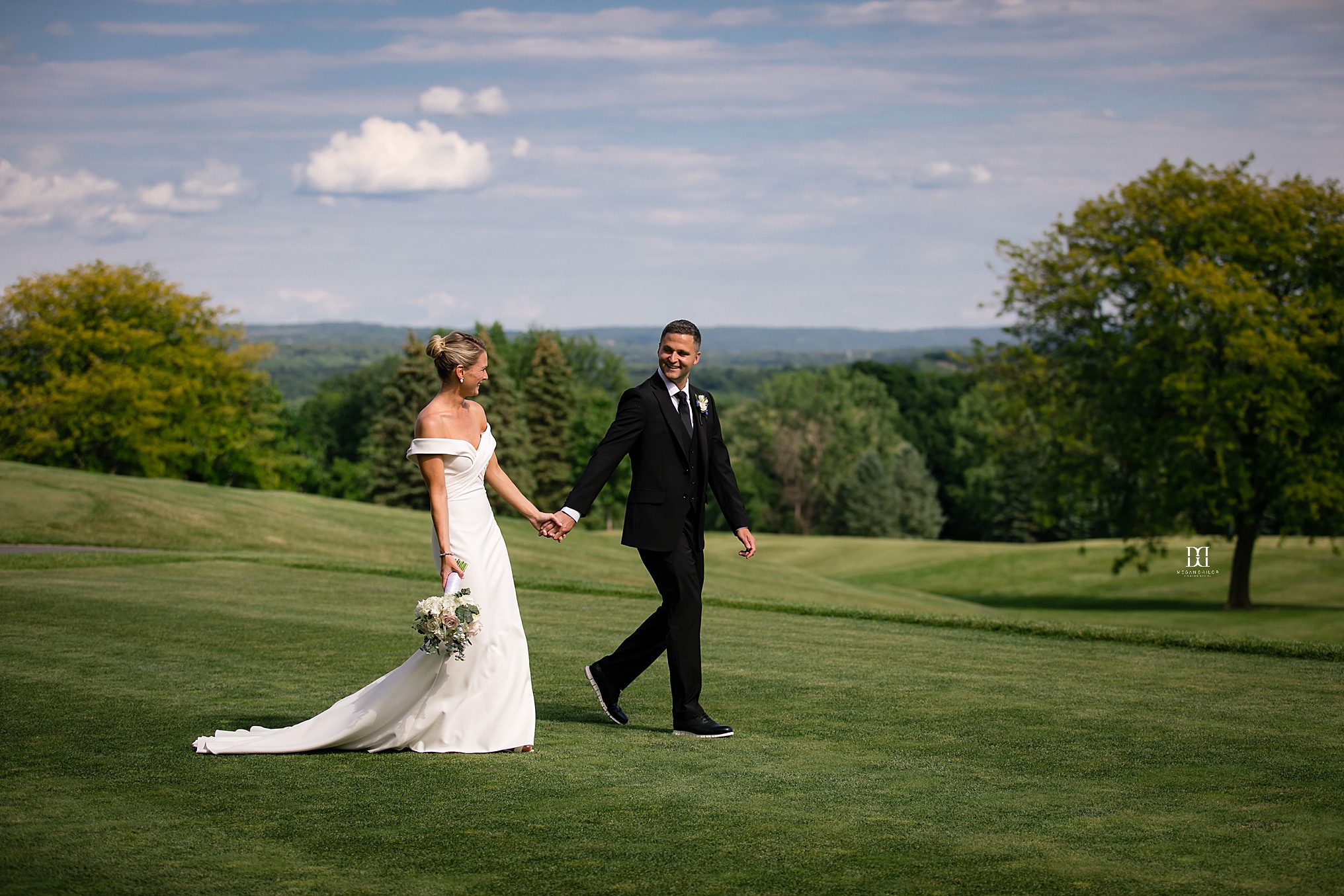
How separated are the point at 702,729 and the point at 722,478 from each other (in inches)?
66.6

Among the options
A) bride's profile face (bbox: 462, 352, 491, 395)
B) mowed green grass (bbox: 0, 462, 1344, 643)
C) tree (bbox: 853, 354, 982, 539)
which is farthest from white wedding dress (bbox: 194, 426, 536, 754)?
tree (bbox: 853, 354, 982, 539)

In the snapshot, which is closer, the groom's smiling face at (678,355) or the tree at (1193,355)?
the groom's smiling face at (678,355)

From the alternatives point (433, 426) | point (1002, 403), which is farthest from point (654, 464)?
point (1002, 403)

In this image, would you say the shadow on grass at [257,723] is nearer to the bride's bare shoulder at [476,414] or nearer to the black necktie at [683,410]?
the bride's bare shoulder at [476,414]

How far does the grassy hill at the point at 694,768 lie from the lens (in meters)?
4.78

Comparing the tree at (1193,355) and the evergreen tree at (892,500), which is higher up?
the tree at (1193,355)

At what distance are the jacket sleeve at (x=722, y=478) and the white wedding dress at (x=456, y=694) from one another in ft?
5.21

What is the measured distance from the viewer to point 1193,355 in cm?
3188

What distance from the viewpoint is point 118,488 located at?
29.3m

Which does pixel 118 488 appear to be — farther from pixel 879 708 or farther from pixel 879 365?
pixel 879 365

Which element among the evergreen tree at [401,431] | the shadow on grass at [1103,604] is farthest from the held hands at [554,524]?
the evergreen tree at [401,431]

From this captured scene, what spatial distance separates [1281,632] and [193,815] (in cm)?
3010

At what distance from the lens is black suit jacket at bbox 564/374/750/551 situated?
7.61 m

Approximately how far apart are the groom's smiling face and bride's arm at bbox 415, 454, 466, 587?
62.2 inches
